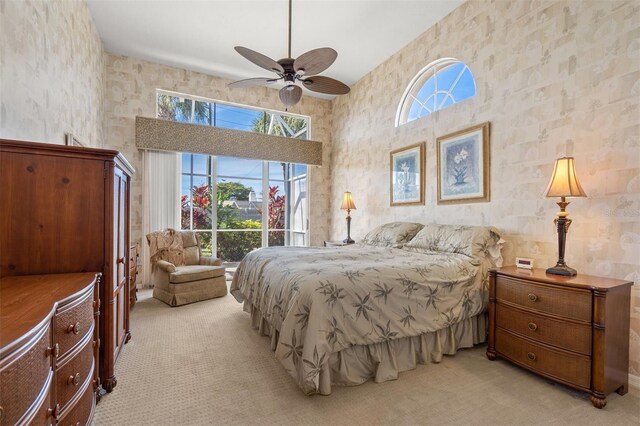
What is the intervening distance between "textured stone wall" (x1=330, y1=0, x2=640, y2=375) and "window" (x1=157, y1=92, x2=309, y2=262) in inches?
102

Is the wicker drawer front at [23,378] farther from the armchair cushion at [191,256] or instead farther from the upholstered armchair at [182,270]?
the armchair cushion at [191,256]

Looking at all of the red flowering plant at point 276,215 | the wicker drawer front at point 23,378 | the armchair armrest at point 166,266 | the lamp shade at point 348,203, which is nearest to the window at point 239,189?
the red flowering plant at point 276,215

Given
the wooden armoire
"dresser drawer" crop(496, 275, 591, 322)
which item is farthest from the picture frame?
"dresser drawer" crop(496, 275, 591, 322)

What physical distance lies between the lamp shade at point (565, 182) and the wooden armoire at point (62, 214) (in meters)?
2.88

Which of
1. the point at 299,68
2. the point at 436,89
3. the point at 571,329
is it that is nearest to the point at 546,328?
the point at 571,329

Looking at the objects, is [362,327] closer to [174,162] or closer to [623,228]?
[623,228]

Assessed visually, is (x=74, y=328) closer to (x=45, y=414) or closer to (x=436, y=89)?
(x=45, y=414)

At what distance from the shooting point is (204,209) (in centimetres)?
505

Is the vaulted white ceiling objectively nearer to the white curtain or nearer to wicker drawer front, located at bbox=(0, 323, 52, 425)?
the white curtain

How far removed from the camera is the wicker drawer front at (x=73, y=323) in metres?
1.16

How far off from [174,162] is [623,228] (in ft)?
16.8

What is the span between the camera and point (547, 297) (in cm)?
202

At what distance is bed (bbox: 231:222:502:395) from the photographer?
1911 millimetres

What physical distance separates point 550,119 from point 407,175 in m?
1.78
